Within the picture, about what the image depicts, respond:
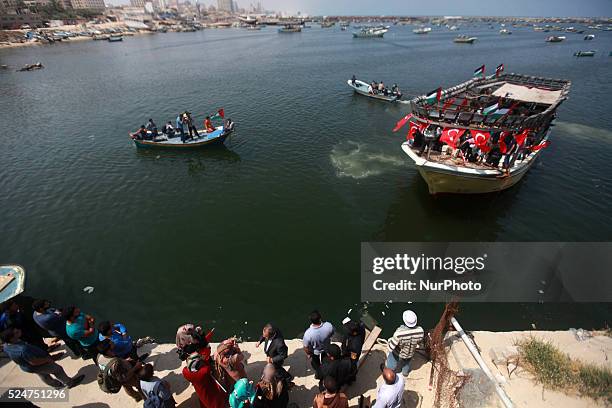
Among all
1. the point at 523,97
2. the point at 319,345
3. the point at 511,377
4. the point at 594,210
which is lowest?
the point at 594,210

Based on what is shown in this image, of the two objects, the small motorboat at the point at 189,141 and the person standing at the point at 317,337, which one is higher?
the person standing at the point at 317,337

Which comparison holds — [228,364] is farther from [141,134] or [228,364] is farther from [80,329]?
[141,134]

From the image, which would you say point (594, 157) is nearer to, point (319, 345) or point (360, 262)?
point (360, 262)

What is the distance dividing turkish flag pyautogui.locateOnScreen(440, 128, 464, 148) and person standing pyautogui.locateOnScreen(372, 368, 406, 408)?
13.5 meters

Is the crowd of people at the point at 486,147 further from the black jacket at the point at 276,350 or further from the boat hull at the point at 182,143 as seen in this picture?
the boat hull at the point at 182,143

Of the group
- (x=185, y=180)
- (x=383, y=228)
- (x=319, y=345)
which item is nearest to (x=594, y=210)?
(x=383, y=228)

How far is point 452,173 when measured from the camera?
1617 centimetres

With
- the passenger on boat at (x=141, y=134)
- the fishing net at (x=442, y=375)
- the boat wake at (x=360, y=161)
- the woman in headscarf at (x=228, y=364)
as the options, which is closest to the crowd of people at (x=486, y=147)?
the boat wake at (x=360, y=161)

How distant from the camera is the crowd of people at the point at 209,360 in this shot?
5918 mm

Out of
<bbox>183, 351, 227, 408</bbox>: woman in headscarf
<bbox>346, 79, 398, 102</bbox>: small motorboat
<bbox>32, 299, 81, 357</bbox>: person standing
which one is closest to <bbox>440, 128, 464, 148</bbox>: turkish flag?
<bbox>183, 351, 227, 408</bbox>: woman in headscarf

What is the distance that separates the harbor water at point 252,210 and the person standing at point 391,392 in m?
5.69

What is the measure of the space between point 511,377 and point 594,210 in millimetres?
16916

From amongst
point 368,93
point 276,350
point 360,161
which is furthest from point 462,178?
point 368,93

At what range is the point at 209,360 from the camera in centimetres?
692
